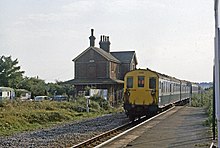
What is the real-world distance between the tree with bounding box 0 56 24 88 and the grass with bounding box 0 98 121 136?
3523 cm

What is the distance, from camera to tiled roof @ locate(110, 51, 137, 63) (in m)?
52.3

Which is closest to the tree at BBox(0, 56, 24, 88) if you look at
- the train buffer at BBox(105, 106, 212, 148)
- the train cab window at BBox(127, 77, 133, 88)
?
the train cab window at BBox(127, 77, 133, 88)

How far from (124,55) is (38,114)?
3312cm

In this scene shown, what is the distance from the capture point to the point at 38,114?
70.3 ft

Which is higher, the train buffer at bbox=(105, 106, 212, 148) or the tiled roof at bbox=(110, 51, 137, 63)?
the tiled roof at bbox=(110, 51, 137, 63)

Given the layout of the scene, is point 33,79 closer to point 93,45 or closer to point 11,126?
Result: point 93,45

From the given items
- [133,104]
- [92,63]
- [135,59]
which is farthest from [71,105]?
[135,59]

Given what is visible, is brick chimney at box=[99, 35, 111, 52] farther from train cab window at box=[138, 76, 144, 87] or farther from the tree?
train cab window at box=[138, 76, 144, 87]

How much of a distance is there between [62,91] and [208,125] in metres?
40.7

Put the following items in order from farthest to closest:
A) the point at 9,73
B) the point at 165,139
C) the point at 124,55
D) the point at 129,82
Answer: the point at 9,73
the point at 124,55
the point at 129,82
the point at 165,139

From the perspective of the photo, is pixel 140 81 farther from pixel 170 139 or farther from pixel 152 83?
pixel 170 139

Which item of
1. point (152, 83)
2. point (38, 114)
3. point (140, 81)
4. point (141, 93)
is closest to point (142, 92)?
point (141, 93)

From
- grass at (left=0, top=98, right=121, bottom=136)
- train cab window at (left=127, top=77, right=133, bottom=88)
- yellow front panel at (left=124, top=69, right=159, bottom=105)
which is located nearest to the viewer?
grass at (left=0, top=98, right=121, bottom=136)

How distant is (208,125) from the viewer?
Result: 16812 mm
